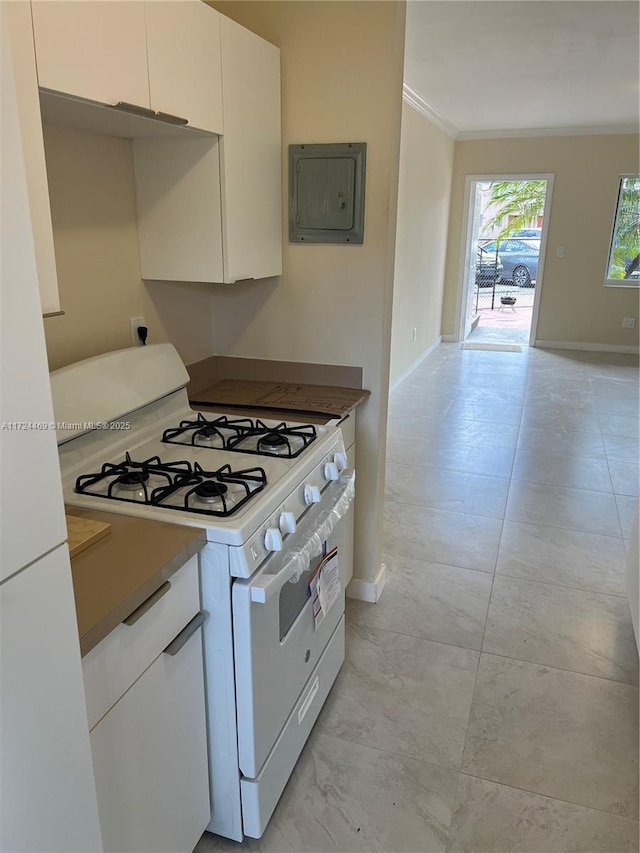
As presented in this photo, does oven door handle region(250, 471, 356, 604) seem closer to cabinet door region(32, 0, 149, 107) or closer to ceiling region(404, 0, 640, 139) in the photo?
Answer: cabinet door region(32, 0, 149, 107)

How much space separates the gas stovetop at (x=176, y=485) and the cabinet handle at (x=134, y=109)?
851 millimetres

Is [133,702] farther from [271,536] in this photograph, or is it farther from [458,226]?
[458,226]

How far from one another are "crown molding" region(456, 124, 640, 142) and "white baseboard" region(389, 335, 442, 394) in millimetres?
2390

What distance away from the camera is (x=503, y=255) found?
10.9 meters

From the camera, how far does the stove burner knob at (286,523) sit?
1513mm

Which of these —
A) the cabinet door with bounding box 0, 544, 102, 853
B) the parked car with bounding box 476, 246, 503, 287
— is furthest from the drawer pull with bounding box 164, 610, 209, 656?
the parked car with bounding box 476, 246, 503, 287

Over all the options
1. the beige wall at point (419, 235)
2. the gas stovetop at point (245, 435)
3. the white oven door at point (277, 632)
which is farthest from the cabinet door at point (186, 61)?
the beige wall at point (419, 235)

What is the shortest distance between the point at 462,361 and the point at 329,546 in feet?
18.5

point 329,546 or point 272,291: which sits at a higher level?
point 272,291

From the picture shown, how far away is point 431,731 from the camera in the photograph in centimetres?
203

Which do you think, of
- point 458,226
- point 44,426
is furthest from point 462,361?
point 44,426

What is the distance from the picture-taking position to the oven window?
162 cm

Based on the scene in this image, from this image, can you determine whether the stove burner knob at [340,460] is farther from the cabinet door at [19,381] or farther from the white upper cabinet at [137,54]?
the cabinet door at [19,381]

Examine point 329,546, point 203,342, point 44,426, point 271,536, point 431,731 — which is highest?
point 44,426
